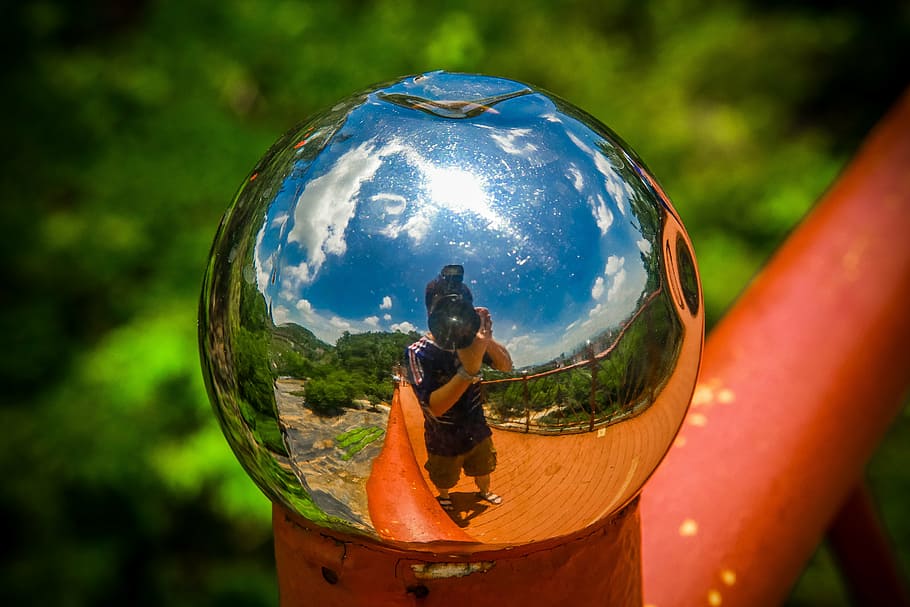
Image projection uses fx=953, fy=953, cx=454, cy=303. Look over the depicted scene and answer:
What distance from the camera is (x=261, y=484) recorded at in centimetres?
63

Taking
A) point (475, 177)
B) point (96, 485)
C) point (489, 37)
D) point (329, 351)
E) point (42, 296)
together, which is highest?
point (475, 177)

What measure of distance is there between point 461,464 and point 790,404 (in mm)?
505

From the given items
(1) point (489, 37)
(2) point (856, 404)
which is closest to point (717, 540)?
(2) point (856, 404)

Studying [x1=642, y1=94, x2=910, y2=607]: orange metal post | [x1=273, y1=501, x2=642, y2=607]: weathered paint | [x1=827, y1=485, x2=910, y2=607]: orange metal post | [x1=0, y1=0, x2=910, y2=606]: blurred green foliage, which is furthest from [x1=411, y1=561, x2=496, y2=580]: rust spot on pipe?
[x1=0, y1=0, x2=910, y2=606]: blurred green foliage

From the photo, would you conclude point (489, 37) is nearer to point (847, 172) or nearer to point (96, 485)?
point (96, 485)

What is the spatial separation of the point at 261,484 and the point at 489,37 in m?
2.98

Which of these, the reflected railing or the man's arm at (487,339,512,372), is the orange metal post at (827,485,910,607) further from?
the man's arm at (487,339,512,372)

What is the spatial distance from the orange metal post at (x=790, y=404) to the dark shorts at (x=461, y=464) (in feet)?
0.96

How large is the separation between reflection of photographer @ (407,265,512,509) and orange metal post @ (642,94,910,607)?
303mm

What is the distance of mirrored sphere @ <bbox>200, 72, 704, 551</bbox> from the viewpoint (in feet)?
1.72

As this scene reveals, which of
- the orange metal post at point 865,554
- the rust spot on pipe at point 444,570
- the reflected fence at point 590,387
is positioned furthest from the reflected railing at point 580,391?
the orange metal post at point 865,554

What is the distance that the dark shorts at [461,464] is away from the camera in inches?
21.5

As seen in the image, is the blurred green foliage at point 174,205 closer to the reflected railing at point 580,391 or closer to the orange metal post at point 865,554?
the orange metal post at point 865,554

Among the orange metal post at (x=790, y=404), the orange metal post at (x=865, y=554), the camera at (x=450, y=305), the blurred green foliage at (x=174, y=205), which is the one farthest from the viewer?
the blurred green foliage at (x=174, y=205)
